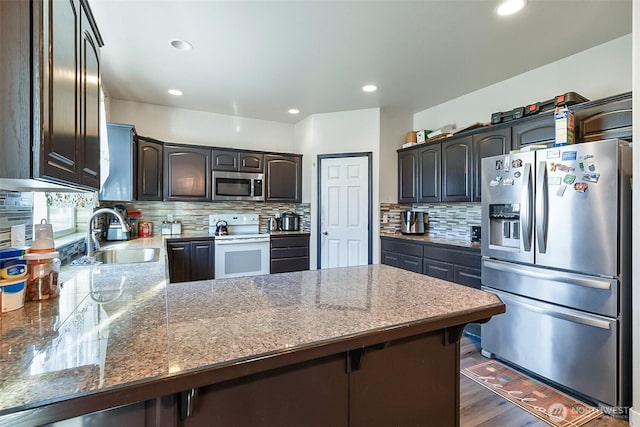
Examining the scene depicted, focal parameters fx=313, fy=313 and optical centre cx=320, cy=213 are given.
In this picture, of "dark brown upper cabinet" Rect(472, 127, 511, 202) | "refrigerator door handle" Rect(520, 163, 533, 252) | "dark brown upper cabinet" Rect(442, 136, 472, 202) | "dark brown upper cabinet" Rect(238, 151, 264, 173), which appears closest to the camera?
Answer: "refrigerator door handle" Rect(520, 163, 533, 252)

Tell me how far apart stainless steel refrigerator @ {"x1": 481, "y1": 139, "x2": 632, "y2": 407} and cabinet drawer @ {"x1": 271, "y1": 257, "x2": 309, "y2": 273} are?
246 centimetres

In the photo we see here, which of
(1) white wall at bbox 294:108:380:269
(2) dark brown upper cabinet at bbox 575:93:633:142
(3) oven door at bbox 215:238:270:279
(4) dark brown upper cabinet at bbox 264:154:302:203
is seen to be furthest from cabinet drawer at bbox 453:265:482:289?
(4) dark brown upper cabinet at bbox 264:154:302:203

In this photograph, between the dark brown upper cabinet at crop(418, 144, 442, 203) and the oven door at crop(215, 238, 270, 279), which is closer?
the dark brown upper cabinet at crop(418, 144, 442, 203)

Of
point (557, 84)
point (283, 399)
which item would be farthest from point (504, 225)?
point (283, 399)

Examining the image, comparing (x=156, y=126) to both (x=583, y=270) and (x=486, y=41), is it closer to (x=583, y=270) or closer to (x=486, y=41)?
(x=486, y=41)

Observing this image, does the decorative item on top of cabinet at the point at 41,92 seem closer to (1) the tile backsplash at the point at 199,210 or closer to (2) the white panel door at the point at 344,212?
(1) the tile backsplash at the point at 199,210

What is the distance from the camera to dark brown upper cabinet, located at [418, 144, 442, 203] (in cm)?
366

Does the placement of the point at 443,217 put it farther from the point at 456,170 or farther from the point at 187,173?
the point at 187,173

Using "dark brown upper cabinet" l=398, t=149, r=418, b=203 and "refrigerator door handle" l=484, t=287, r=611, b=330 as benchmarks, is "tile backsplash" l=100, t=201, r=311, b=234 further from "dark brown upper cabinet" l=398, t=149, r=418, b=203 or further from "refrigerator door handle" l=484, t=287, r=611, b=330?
"refrigerator door handle" l=484, t=287, r=611, b=330

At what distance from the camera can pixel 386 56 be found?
275cm

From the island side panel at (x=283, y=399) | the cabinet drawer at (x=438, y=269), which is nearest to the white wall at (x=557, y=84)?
the cabinet drawer at (x=438, y=269)

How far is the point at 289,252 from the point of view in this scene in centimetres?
434

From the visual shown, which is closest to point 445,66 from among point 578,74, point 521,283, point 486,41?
point 486,41

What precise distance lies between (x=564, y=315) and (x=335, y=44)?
2609mm
